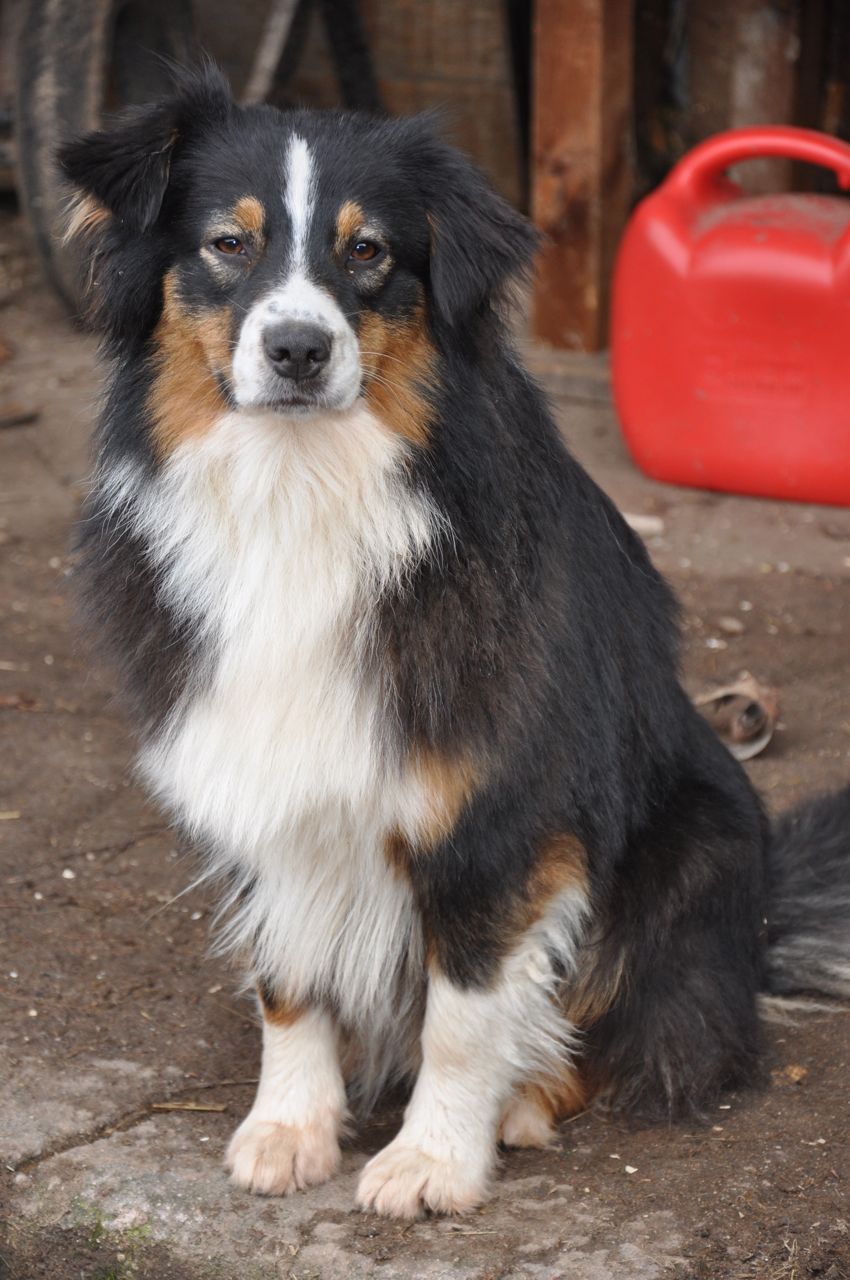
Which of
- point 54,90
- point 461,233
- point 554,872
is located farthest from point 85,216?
point 54,90

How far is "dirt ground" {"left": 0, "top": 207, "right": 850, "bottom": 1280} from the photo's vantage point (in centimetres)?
256

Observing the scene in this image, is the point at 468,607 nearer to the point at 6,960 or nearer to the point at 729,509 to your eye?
the point at 6,960

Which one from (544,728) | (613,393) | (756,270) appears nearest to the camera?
(544,728)

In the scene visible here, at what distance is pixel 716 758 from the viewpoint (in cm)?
296

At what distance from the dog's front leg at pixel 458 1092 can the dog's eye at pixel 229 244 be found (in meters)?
1.19

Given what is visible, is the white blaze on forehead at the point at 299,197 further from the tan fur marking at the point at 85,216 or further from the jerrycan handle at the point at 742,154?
the jerrycan handle at the point at 742,154

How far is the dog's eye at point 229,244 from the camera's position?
2432 mm

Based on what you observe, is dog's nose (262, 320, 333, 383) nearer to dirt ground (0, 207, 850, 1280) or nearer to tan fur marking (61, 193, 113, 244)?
tan fur marking (61, 193, 113, 244)

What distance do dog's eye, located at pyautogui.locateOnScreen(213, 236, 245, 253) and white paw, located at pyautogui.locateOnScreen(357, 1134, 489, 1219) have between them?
1.50m

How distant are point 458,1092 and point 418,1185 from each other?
164 millimetres

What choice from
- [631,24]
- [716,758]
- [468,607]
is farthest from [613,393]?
[468,607]

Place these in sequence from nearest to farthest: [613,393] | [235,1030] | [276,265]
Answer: [276,265] → [235,1030] → [613,393]

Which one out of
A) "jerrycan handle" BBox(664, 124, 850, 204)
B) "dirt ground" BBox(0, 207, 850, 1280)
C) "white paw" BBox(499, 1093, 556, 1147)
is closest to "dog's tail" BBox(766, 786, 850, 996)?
"dirt ground" BBox(0, 207, 850, 1280)

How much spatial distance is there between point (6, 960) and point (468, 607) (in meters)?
1.40
